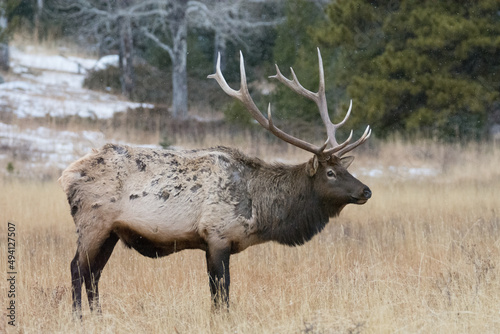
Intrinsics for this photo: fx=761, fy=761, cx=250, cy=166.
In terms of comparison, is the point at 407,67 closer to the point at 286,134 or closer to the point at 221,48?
the point at 286,134

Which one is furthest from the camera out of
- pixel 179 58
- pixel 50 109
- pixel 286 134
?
pixel 179 58

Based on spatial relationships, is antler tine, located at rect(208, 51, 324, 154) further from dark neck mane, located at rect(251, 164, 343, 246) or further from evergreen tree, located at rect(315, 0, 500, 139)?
evergreen tree, located at rect(315, 0, 500, 139)

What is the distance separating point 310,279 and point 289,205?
1095mm

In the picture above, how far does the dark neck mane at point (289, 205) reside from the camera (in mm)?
6082

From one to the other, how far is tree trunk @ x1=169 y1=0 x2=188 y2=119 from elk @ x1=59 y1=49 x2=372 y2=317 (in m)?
16.8

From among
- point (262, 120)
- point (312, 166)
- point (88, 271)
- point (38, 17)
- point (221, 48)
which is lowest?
point (88, 271)

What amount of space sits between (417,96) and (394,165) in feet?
6.00

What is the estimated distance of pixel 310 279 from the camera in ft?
22.9

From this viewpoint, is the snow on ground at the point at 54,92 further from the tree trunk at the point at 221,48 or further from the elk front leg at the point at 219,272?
the elk front leg at the point at 219,272

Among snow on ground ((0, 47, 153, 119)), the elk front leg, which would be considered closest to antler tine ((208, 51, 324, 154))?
the elk front leg

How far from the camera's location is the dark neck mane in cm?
608

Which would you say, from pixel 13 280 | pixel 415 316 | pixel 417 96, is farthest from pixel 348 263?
pixel 417 96

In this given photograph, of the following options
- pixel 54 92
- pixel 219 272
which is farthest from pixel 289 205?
pixel 54 92

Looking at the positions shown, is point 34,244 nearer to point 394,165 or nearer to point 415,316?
point 415,316
